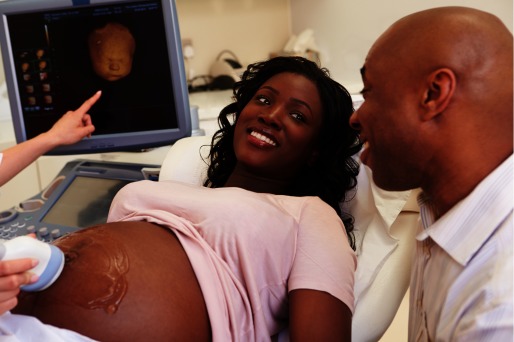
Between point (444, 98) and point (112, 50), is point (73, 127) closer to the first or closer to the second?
point (112, 50)

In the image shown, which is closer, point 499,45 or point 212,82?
point 499,45

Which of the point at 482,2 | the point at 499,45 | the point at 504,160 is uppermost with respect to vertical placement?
the point at 482,2

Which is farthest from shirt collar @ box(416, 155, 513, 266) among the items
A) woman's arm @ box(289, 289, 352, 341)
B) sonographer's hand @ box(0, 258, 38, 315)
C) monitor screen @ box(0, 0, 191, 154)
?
monitor screen @ box(0, 0, 191, 154)

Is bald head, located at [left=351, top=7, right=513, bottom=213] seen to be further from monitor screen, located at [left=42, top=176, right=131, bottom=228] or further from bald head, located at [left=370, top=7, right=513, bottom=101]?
monitor screen, located at [left=42, top=176, right=131, bottom=228]

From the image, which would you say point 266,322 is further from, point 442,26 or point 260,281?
point 442,26

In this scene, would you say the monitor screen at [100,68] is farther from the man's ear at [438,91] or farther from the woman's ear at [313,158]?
the man's ear at [438,91]

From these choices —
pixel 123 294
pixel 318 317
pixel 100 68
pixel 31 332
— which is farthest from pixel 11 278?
A: pixel 100 68

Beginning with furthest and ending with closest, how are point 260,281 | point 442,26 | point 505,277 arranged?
point 260,281 → point 442,26 → point 505,277

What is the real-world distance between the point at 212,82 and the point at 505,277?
2.56 metres

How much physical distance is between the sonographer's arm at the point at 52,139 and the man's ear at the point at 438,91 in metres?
1.13

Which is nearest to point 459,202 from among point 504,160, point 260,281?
point 504,160

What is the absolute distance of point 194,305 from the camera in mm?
1028

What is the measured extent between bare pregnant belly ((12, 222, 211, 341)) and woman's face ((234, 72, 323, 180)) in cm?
36

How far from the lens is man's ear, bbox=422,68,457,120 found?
74 centimetres
